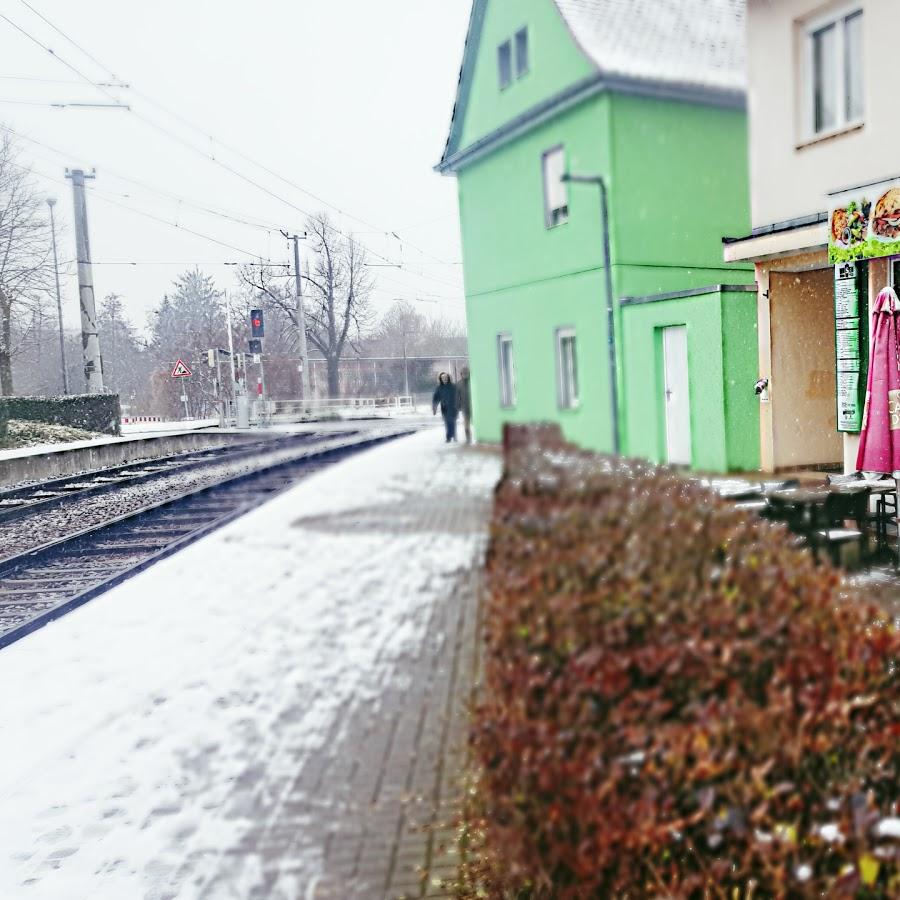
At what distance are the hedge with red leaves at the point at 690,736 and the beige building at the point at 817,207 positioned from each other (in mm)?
7663

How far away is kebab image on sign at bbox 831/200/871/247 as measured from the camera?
8.86 meters

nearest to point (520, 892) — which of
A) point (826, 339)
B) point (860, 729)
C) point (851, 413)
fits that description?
point (860, 729)

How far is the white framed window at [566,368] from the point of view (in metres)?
15.8

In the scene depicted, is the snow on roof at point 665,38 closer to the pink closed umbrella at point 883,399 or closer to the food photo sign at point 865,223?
the food photo sign at point 865,223

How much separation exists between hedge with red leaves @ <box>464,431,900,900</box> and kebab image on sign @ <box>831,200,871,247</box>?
24.8ft

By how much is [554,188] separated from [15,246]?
27.3 meters

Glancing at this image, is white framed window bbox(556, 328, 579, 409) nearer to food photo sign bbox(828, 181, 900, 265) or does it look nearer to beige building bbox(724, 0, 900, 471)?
beige building bbox(724, 0, 900, 471)

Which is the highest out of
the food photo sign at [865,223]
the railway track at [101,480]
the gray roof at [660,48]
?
the gray roof at [660,48]

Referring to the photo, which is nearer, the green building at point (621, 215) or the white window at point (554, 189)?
the green building at point (621, 215)

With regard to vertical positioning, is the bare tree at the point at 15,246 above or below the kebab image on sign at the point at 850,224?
above

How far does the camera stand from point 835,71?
9820 mm

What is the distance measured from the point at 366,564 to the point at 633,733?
588 cm

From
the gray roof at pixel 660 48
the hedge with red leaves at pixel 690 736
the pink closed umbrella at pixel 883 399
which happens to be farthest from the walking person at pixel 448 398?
the hedge with red leaves at pixel 690 736

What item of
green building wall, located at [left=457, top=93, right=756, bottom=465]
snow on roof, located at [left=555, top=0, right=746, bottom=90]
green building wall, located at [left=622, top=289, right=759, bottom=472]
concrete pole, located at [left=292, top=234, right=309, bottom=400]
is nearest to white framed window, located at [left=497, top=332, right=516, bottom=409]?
green building wall, located at [left=457, top=93, right=756, bottom=465]
